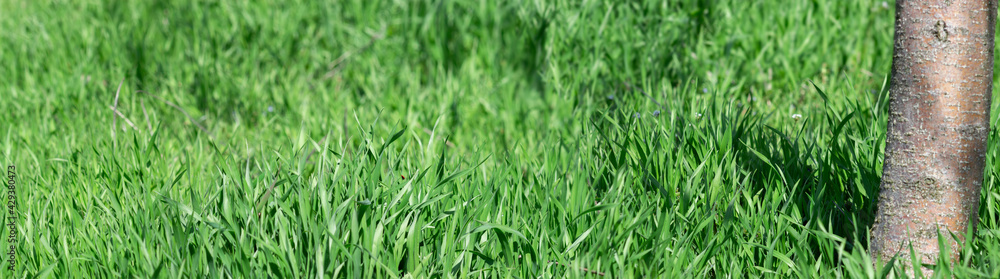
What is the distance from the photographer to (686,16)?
11.8ft

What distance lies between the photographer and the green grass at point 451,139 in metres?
1.80

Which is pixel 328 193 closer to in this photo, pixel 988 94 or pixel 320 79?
pixel 988 94

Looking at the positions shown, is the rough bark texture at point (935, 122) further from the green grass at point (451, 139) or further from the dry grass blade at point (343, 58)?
the dry grass blade at point (343, 58)

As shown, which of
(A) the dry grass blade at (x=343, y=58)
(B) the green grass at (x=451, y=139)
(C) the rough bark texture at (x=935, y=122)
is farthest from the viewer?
(A) the dry grass blade at (x=343, y=58)

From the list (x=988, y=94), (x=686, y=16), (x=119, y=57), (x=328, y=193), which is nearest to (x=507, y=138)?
(x=686, y=16)

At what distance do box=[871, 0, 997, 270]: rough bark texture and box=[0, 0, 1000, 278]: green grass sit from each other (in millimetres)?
107

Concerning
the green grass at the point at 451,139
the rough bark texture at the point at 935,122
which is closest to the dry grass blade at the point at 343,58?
the green grass at the point at 451,139

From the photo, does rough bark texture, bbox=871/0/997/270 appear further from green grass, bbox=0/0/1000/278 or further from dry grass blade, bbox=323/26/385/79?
dry grass blade, bbox=323/26/385/79

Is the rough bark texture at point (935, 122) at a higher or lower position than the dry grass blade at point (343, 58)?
higher

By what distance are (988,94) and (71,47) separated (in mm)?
4283

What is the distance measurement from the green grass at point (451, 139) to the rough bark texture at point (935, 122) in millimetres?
107

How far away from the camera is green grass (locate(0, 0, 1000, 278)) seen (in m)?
1.80

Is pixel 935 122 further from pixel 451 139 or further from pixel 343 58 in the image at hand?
pixel 343 58

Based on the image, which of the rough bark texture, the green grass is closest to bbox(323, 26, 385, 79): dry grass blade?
the green grass
